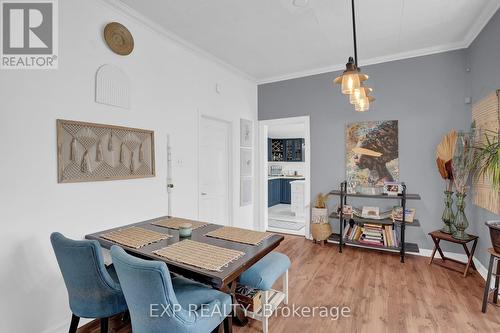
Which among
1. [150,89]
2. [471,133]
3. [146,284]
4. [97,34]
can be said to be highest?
[97,34]

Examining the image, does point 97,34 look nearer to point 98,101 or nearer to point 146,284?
point 98,101

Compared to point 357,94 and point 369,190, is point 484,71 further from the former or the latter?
point 357,94

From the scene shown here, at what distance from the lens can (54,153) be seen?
193 centimetres

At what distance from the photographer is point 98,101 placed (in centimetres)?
221

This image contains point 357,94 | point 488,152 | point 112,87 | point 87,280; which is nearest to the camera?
point 87,280

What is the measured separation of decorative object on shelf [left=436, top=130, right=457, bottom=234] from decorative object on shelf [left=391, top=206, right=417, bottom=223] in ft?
1.07

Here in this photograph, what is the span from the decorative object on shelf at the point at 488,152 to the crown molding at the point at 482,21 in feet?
2.55

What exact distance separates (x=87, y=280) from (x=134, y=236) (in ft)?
1.78

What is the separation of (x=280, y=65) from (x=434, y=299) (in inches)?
135

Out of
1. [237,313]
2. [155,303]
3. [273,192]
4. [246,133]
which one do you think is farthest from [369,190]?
[273,192]

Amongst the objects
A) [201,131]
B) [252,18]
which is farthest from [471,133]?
[201,131]

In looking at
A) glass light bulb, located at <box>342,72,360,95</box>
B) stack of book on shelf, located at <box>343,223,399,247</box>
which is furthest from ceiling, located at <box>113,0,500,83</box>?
stack of book on shelf, located at <box>343,223,399,247</box>

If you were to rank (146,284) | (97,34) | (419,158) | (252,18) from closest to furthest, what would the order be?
1. (146,284)
2. (97,34)
3. (252,18)
4. (419,158)

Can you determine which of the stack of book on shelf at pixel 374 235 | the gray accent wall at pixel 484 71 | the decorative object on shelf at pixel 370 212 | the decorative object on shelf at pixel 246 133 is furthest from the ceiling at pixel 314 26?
the stack of book on shelf at pixel 374 235
